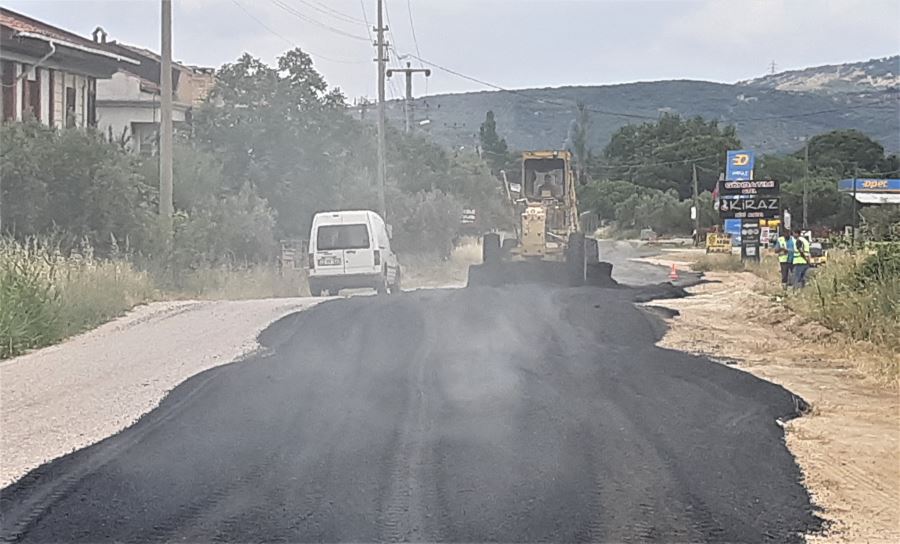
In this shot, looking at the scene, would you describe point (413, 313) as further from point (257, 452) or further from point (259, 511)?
point (259, 511)

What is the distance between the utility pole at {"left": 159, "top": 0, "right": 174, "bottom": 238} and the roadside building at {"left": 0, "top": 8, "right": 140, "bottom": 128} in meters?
2.99

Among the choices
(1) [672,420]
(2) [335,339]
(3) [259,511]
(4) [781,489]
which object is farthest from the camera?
(2) [335,339]

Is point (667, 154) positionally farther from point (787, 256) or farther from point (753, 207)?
point (787, 256)

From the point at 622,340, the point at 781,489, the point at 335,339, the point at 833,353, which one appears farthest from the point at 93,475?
the point at 833,353

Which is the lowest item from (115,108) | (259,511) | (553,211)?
(259,511)

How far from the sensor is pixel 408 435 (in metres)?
9.70

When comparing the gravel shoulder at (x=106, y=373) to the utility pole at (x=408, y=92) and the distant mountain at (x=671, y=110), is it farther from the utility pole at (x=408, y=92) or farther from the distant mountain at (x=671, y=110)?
the distant mountain at (x=671, y=110)

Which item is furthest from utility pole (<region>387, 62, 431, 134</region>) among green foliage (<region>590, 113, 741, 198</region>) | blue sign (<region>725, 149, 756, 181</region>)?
green foliage (<region>590, 113, 741, 198</region>)

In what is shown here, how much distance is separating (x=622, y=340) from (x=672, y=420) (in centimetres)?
588

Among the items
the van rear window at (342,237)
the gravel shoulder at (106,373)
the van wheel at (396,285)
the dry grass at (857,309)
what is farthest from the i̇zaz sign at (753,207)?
the gravel shoulder at (106,373)

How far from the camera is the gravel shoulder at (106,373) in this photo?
9859 mm

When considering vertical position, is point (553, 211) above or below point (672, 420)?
above

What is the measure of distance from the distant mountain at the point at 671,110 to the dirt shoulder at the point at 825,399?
105 meters

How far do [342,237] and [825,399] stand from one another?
655 inches
